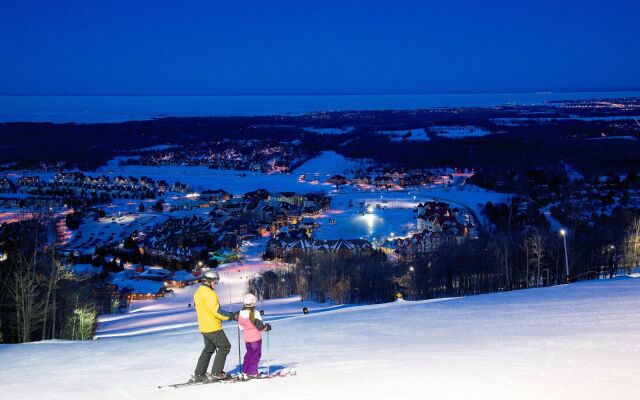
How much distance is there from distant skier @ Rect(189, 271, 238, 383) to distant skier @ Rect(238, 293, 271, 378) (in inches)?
5.7

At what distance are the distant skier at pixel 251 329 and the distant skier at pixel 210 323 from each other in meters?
0.14

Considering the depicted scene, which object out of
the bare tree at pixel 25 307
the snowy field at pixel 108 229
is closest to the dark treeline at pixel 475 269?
the bare tree at pixel 25 307

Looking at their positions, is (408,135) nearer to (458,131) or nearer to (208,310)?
(458,131)

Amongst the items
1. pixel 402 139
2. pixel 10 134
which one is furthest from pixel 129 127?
pixel 402 139

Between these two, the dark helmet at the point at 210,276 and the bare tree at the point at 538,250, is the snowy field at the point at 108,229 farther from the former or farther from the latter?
the dark helmet at the point at 210,276

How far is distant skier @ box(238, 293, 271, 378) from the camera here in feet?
19.4

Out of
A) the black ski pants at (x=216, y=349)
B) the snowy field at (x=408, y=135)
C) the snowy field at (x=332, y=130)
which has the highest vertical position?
the snowy field at (x=332, y=130)

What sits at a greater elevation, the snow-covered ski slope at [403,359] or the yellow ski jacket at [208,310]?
the yellow ski jacket at [208,310]

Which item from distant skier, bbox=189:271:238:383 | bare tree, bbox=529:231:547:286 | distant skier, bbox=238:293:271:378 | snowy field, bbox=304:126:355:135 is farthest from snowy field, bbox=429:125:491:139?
distant skier, bbox=189:271:238:383

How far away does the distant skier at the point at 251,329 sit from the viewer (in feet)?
19.4

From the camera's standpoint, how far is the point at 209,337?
6.11 m

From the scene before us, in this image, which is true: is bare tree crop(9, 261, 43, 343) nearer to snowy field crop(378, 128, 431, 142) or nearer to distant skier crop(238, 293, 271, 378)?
distant skier crop(238, 293, 271, 378)

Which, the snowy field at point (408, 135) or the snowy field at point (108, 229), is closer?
the snowy field at point (108, 229)

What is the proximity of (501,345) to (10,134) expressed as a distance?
158265 millimetres
